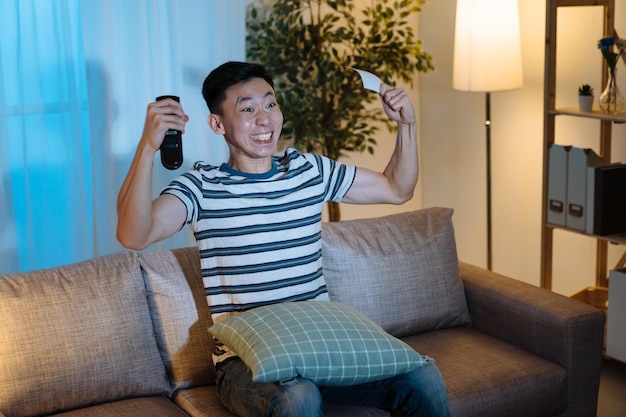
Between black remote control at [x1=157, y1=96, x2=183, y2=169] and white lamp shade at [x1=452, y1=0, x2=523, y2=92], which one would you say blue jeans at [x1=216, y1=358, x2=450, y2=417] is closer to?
black remote control at [x1=157, y1=96, x2=183, y2=169]

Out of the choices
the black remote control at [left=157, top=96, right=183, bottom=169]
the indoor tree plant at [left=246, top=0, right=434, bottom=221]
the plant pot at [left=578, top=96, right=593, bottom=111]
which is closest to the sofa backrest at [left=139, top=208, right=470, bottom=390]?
the black remote control at [left=157, top=96, right=183, bottom=169]

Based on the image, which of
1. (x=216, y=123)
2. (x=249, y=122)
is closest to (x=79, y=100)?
(x=216, y=123)

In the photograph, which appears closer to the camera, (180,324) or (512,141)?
(180,324)

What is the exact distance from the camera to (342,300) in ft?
8.89

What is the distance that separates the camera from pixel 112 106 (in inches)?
135

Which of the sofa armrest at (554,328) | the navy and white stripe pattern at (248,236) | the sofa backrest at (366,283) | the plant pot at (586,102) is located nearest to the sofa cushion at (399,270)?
the sofa backrest at (366,283)

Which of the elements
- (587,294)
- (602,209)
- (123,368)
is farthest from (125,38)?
(587,294)

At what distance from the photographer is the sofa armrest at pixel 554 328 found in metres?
2.67

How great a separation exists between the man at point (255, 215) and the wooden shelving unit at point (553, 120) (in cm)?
103

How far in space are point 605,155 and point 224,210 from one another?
1918 mm

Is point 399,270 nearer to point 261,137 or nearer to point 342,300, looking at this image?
point 342,300

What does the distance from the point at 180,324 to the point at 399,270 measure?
0.73 m

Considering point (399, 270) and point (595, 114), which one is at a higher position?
point (595, 114)

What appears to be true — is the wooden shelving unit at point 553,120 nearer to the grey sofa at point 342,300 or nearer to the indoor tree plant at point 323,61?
the grey sofa at point 342,300
